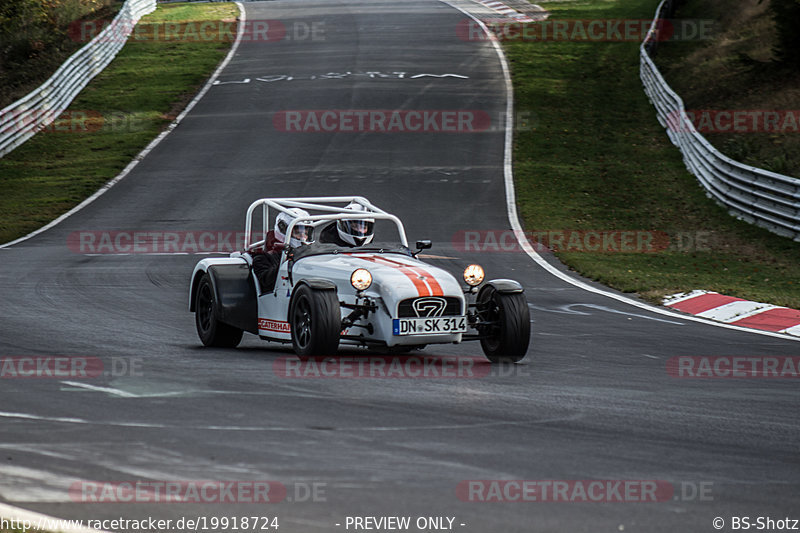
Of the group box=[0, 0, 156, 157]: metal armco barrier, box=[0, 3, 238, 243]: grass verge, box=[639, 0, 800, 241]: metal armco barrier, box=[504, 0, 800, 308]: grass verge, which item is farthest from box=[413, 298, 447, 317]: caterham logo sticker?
box=[0, 0, 156, 157]: metal armco barrier

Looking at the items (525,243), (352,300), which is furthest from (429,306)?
(525,243)

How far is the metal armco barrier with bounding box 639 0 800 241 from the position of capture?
19.7m

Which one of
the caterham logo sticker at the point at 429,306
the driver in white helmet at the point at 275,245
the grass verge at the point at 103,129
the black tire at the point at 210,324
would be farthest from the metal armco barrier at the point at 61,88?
the caterham logo sticker at the point at 429,306

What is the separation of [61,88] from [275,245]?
2524 cm

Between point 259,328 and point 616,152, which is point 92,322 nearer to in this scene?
point 259,328

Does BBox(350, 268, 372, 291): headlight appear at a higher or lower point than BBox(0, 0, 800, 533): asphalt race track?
higher

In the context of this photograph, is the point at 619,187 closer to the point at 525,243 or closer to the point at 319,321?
the point at 525,243

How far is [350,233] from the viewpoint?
1094cm

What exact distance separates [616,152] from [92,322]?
1982 centimetres

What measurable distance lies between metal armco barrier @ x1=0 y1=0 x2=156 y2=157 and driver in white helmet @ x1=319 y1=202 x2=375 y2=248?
2119cm

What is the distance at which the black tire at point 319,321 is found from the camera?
9.21 meters

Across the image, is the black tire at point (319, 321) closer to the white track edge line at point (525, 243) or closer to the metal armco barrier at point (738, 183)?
the white track edge line at point (525, 243)

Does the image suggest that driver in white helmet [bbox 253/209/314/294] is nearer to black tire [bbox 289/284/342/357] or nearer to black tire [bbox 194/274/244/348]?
black tire [bbox 194/274/244/348]

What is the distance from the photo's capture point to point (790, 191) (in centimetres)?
1945
